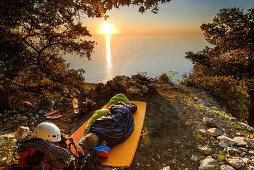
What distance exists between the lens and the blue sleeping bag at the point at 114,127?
10.8 ft

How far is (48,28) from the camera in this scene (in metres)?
6.42

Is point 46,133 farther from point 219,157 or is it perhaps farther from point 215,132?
point 215,132

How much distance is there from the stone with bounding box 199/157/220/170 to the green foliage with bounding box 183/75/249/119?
5.98 meters

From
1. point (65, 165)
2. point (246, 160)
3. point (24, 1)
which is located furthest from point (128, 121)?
point (24, 1)

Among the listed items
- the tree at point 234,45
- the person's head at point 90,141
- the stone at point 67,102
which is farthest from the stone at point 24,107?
the tree at point 234,45

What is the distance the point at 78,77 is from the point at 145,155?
6250 millimetres

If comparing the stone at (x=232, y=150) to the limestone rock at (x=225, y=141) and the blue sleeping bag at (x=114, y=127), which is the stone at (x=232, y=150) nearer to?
the limestone rock at (x=225, y=141)

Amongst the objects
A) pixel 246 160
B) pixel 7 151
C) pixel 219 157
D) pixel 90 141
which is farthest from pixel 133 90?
pixel 7 151

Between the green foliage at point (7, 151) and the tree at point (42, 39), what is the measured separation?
2.86 m

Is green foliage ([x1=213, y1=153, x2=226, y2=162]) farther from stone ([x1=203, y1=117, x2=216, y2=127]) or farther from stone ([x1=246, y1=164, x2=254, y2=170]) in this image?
stone ([x1=203, y1=117, x2=216, y2=127])

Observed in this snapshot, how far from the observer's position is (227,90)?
8.52 meters

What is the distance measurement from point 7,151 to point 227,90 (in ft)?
32.9

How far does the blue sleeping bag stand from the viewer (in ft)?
10.8

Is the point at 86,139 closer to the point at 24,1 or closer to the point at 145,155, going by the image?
the point at 145,155
